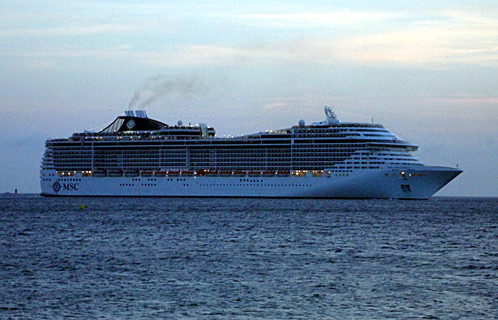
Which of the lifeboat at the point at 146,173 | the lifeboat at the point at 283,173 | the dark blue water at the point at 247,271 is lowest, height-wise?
the dark blue water at the point at 247,271

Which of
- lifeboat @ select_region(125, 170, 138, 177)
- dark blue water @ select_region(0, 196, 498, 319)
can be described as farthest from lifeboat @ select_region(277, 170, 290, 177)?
dark blue water @ select_region(0, 196, 498, 319)

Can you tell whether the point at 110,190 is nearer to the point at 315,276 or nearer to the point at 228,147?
the point at 228,147

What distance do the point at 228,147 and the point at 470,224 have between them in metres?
48.9

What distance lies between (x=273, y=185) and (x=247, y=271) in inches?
2716

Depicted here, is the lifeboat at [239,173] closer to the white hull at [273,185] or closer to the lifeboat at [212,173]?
the white hull at [273,185]

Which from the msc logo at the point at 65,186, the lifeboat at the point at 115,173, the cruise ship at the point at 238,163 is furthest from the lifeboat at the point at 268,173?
the msc logo at the point at 65,186

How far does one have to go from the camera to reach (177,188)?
356ft

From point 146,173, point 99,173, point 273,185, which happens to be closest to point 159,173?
point 146,173

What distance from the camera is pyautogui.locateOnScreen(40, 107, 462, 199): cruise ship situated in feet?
315

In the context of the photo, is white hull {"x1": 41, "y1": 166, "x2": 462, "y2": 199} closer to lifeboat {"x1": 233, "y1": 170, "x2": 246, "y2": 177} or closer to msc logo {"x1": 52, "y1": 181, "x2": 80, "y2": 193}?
msc logo {"x1": 52, "y1": 181, "x2": 80, "y2": 193}

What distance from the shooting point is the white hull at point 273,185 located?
9475cm

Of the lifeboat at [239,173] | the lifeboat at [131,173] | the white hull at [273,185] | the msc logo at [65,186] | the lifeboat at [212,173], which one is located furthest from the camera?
the msc logo at [65,186]

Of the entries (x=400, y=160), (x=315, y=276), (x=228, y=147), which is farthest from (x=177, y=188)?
(x=315, y=276)

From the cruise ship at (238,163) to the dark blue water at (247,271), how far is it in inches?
1465
